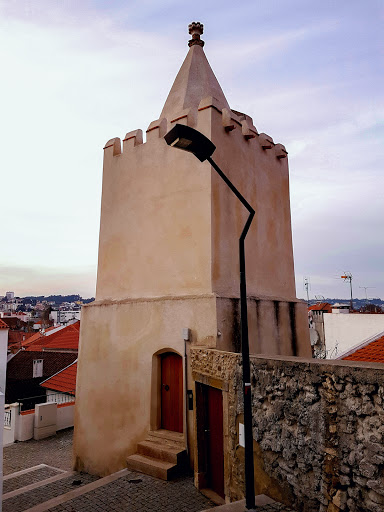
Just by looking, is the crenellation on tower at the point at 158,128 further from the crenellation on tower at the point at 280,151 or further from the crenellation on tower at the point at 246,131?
the crenellation on tower at the point at 280,151

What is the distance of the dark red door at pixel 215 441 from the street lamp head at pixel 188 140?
438cm

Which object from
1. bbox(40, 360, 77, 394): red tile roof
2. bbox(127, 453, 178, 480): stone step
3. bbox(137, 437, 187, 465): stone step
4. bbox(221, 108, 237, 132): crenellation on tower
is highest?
bbox(221, 108, 237, 132): crenellation on tower

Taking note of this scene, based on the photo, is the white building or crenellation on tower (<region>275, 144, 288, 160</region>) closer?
crenellation on tower (<region>275, 144, 288, 160</region>)

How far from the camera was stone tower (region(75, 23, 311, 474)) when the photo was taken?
28.9 feet

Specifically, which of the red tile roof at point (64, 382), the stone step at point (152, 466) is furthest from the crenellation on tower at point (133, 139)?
the red tile roof at point (64, 382)

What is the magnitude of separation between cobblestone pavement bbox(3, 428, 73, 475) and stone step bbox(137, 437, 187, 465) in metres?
3.91

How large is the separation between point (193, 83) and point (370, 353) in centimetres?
974

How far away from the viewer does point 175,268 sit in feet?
30.6

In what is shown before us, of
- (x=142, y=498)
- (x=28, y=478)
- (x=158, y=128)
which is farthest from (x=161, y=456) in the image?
(x=158, y=128)

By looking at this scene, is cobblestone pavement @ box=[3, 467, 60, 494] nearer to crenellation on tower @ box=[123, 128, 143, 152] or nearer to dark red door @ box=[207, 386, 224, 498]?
dark red door @ box=[207, 386, 224, 498]

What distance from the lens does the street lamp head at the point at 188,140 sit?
5105 millimetres

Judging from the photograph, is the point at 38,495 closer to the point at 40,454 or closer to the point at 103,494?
the point at 103,494

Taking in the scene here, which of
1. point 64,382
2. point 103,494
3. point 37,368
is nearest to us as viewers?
point 103,494

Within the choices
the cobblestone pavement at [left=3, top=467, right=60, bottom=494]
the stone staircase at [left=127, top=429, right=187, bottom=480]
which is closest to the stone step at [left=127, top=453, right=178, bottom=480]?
the stone staircase at [left=127, top=429, right=187, bottom=480]
